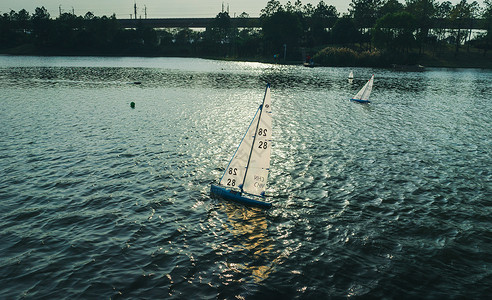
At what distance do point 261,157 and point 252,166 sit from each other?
0.96 metres

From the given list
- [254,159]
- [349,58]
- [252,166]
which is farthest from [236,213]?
[349,58]

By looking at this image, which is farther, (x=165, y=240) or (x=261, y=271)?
(x=165, y=240)

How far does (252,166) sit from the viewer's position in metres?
22.7

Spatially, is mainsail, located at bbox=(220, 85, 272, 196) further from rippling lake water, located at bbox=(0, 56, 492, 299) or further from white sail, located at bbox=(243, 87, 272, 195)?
rippling lake water, located at bbox=(0, 56, 492, 299)

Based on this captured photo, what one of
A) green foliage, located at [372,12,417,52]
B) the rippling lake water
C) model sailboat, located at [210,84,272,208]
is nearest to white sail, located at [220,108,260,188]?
model sailboat, located at [210,84,272,208]

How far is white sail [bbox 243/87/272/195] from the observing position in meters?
20.9

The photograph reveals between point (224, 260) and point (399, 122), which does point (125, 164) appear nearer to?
point (224, 260)

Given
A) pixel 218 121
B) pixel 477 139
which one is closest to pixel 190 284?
pixel 218 121

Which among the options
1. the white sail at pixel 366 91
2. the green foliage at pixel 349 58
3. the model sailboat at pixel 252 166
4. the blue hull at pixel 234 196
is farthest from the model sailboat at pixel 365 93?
the green foliage at pixel 349 58

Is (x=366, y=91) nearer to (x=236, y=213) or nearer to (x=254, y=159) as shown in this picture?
(x=254, y=159)

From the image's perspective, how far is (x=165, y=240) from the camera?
19219 mm

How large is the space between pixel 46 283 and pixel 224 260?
816cm

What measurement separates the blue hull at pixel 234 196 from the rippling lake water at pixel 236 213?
0.58m

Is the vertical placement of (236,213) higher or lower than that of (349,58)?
lower
